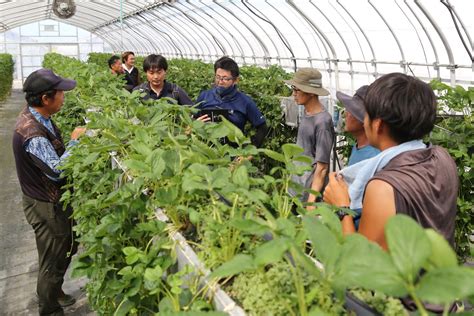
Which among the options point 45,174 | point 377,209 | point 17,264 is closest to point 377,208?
point 377,209

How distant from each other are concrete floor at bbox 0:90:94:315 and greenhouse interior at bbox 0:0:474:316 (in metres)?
0.02

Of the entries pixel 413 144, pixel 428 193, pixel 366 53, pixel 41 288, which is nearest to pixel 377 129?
pixel 413 144

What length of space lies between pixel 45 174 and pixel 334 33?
8.40 meters

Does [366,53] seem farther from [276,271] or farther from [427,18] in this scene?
[276,271]

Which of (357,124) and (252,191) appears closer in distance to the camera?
(252,191)

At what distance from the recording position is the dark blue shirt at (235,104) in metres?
4.23

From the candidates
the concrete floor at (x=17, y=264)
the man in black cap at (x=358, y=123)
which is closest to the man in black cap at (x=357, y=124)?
the man in black cap at (x=358, y=123)

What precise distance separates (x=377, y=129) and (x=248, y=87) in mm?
5478

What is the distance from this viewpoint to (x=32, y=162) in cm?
339

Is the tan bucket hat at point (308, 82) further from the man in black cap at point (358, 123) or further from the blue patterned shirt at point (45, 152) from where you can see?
the blue patterned shirt at point (45, 152)

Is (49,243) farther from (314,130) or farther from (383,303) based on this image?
(383,303)

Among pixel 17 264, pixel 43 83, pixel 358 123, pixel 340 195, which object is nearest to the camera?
pixel 340 195

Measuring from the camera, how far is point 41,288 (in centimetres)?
357

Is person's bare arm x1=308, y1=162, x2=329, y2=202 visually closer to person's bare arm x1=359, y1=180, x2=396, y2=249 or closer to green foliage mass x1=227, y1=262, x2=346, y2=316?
person's bare arm x1=359, y1=180, x2=396, y2=249
